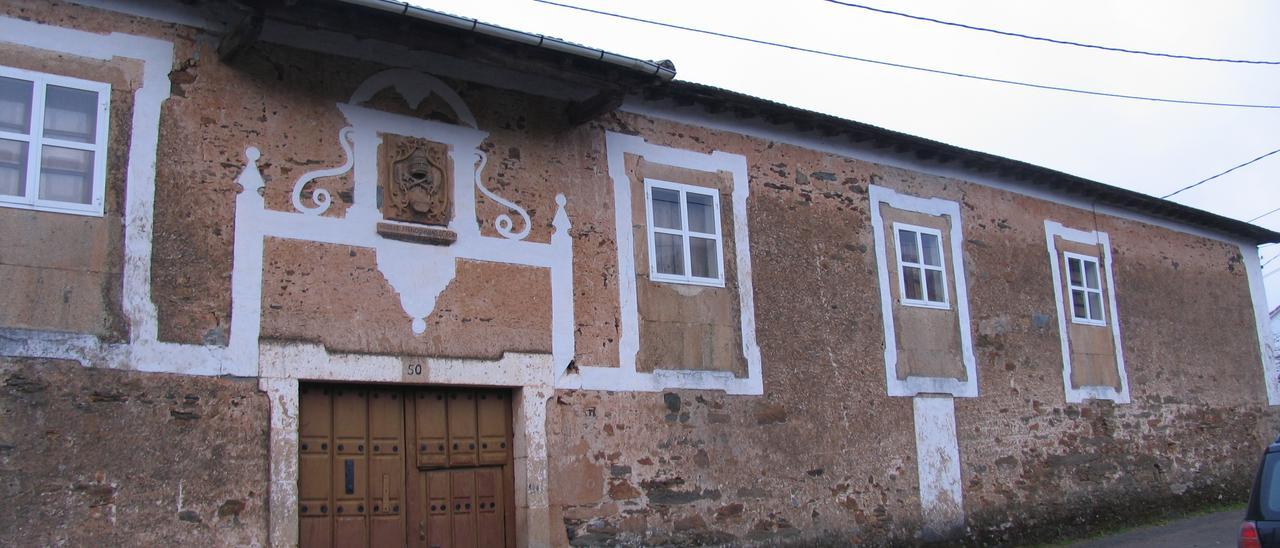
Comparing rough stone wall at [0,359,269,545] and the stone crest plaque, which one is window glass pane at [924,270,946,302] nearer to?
the stone crest plaque

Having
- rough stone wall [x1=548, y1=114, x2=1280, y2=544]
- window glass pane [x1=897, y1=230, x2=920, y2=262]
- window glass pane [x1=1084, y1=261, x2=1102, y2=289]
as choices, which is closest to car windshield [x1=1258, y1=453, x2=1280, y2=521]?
rough stone wall [x1=548, y1=114, x2=1280, y2=544]

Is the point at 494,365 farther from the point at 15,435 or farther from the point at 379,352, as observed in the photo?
the point at 15,435

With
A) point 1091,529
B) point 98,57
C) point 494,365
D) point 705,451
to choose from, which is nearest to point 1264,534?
point 705,451

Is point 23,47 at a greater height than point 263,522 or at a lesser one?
greater

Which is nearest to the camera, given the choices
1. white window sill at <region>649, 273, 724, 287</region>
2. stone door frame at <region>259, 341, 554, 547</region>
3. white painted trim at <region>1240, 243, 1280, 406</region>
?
stone door frame at <region>259, 341, 554, 547</region>

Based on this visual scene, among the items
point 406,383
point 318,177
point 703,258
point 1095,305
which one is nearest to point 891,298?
point 703,258

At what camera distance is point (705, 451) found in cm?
973

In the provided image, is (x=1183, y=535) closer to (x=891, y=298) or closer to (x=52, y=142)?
(x=891, y=298)

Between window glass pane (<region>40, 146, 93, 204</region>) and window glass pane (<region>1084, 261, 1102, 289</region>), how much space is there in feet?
36.8

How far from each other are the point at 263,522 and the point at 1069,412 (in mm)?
9248

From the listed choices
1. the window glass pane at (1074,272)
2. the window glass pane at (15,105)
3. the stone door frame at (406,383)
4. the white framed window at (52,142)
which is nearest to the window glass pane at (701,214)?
the stone door frame at (406,383)

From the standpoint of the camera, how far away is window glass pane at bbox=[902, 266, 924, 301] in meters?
11.7

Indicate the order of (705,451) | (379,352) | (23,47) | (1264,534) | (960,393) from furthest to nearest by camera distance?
1. (960,393)
2. (705,451)
3. (379,352)
4. (23,47)
5. (1264,534)

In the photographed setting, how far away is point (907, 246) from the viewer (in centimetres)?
1195
